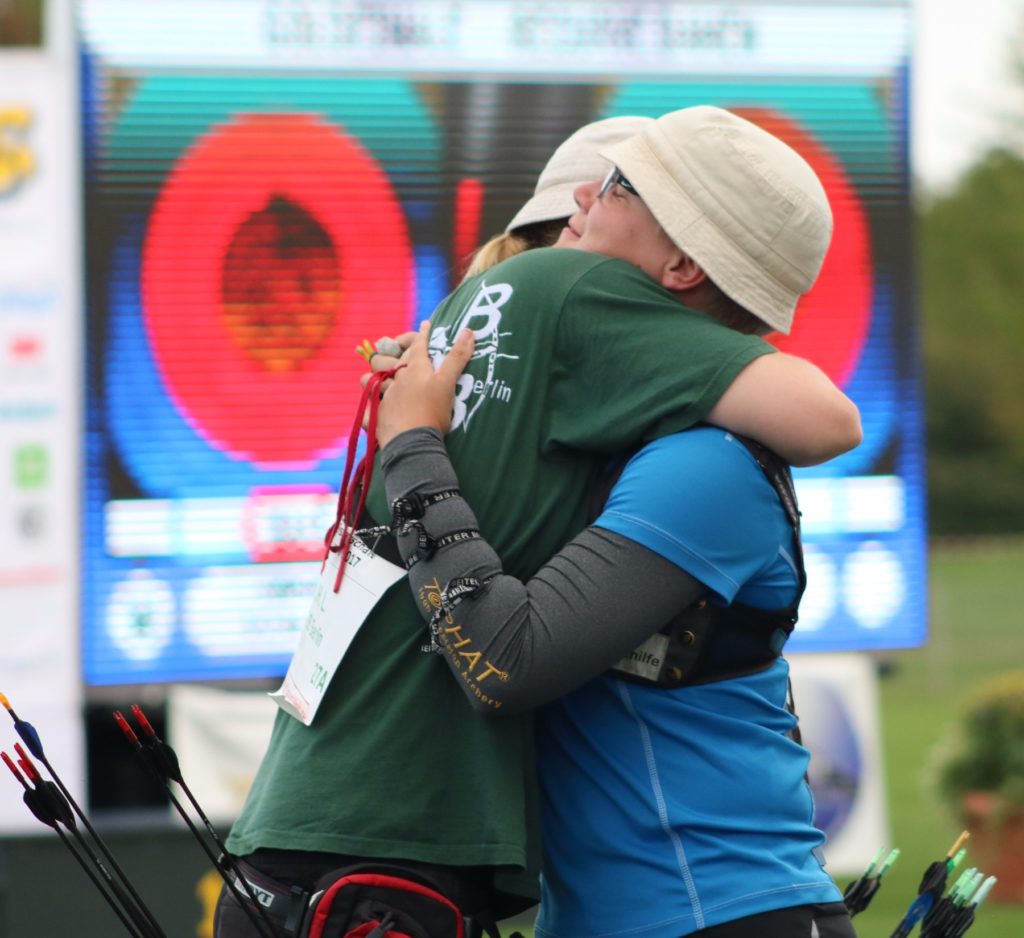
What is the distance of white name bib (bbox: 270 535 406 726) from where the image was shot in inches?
68.0

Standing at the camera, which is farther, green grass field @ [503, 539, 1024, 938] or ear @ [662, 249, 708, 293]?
green grass field @ [503, 539, 1024, 938]

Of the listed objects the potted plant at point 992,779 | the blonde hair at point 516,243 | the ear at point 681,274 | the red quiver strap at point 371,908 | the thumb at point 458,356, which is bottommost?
the potted plant at point 992,779

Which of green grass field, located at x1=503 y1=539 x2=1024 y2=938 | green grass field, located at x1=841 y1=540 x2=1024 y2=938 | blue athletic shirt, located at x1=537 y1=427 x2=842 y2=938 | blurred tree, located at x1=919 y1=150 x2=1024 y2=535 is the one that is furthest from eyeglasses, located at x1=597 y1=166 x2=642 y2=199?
blurred tree, located at x1=919 y1=150 x2=1024 y2=535

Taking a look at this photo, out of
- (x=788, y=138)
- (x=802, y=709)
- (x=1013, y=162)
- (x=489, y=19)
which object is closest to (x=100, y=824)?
(x=802, y=709)

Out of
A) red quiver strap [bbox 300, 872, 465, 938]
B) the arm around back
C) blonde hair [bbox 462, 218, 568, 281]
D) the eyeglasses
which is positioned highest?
the eyeglasses

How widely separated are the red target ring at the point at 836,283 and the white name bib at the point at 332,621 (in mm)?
4377

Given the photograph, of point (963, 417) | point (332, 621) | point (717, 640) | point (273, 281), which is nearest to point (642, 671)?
point (717, 640)

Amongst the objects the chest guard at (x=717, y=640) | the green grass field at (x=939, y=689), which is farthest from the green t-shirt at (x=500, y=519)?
the green grass field at (x=939, y=689)

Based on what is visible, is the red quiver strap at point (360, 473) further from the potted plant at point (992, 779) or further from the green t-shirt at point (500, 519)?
the potted plant at point (992, 779)

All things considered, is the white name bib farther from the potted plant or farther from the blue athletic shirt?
the potted plant

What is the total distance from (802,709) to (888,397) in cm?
115

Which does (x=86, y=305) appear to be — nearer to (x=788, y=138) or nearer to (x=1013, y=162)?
(x=788, y=138)

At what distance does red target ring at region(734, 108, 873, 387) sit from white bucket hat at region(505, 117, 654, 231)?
393cm

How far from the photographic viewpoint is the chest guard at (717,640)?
1694mm
